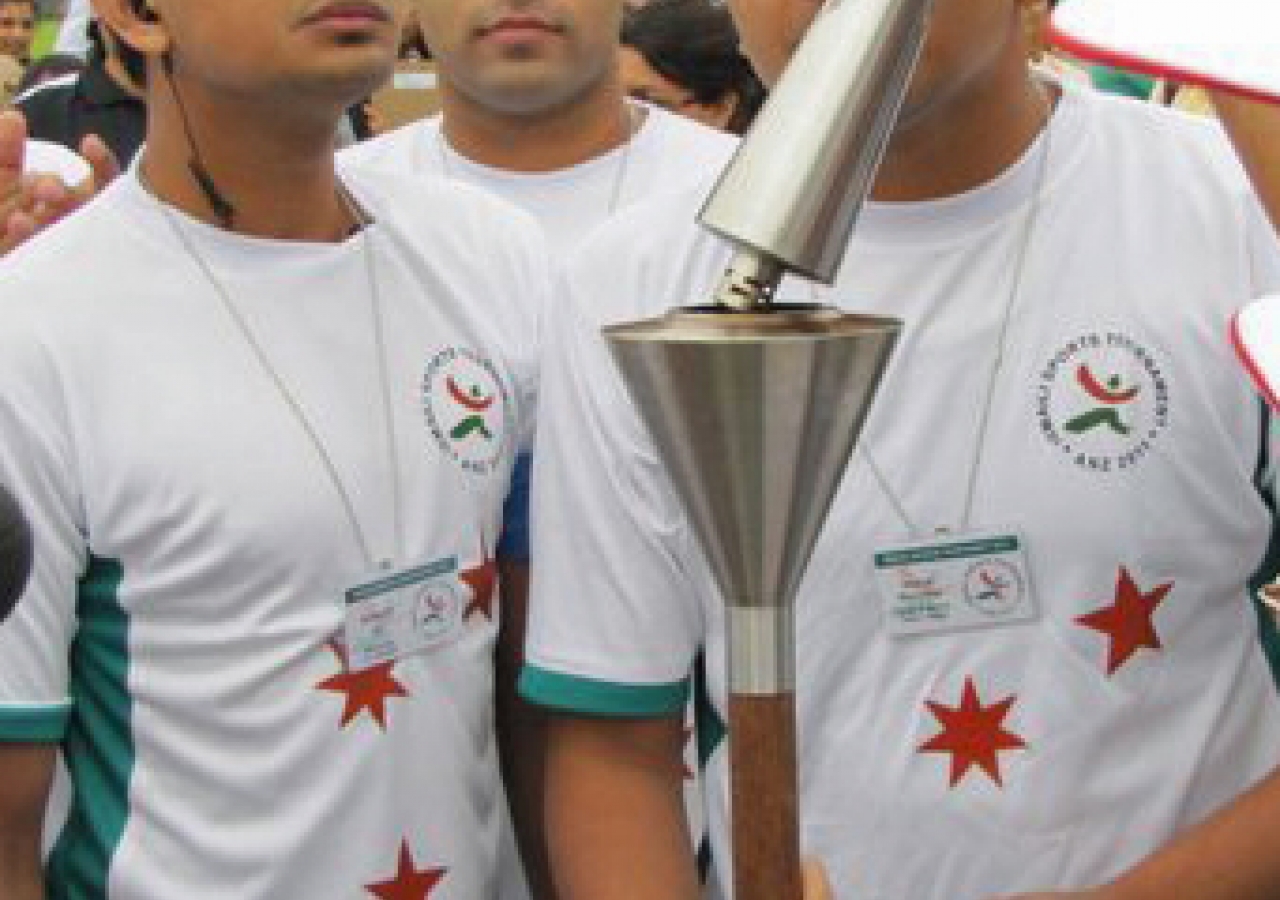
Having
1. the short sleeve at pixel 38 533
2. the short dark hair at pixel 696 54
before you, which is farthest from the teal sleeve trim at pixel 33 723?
the short dark hair at pixel 696 54

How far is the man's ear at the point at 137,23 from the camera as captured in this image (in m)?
2.21

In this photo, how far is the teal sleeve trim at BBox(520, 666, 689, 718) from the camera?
72.5 inches

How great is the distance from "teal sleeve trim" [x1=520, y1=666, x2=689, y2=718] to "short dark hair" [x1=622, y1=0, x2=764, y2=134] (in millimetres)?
3012

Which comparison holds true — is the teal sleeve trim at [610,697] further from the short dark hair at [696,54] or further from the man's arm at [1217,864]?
the short dark hair at [696,54]

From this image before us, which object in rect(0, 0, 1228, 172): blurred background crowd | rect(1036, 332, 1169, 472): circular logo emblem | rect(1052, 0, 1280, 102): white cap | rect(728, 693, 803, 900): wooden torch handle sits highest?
rect(1052, 0, 1280, 102): white cap

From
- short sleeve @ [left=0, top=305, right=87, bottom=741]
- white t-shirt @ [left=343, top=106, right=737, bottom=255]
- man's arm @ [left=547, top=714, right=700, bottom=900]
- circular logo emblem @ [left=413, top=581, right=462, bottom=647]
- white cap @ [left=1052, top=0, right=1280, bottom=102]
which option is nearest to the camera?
white cap @ [left=1052, top=0, right=1280, bottom=102]

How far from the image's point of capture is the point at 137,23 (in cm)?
223

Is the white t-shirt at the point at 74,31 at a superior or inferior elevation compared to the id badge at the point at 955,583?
inferior

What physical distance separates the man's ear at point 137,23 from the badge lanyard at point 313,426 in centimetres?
17

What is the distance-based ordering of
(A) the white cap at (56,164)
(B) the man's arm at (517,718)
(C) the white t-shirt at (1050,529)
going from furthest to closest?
(A) the white cap at (56,164) → (B) the man's arm at (517,718) → (C) the white t-shirt at (1050,529)

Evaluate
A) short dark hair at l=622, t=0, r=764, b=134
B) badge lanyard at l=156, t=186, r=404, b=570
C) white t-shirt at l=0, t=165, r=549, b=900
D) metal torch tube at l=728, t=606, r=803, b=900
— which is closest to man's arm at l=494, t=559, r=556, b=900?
white t-shirt at l=0, t=165, r=549, b=900

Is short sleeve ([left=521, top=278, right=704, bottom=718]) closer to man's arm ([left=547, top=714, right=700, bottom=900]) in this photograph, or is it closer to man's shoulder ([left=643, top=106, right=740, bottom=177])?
man's arm ([left=547, top=714, right=700, bottom=900])

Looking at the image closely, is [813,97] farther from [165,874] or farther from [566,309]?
[165,874]

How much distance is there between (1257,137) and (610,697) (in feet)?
3.50
